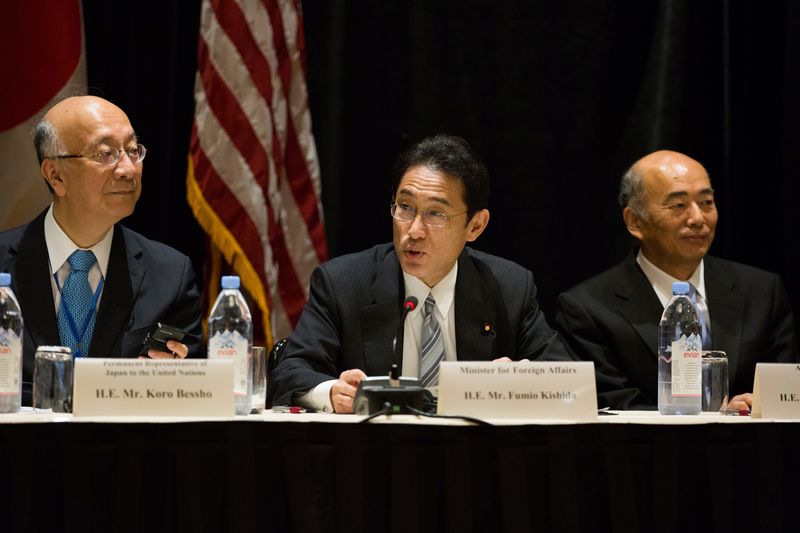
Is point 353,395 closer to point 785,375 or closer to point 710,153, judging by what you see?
point 785,375

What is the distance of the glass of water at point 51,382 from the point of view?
270 centimetres

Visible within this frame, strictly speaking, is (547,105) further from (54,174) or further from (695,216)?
(54,174)

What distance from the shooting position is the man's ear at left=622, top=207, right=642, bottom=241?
4336 mm

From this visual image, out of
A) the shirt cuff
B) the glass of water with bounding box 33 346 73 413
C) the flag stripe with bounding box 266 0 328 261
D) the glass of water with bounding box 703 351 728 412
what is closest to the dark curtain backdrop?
the flag stripe with bounding box 266 0 328 261

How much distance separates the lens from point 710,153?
4875 millimetres

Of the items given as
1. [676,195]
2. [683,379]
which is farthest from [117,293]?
[676,195]

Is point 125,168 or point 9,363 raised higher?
point 125,168

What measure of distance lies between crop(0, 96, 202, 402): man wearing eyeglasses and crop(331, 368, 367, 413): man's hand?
86 centimetres

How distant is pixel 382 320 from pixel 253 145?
134 centimetres

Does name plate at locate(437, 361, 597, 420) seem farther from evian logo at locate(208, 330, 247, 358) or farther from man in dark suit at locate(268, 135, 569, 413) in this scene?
man in dark suit at locate(268, 135, 569, 413)

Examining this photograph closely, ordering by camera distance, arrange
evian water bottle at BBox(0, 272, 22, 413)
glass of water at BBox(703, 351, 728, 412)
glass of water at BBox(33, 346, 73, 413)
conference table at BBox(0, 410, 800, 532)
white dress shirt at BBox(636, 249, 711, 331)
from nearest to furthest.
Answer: conference table at BBox(0, 410, 800, 532) → evian water bottle at BBox(0, 272, 22, 413) → glass of water at BBox(33, 346, 73, 413) → glass of water at BBox(703, 351, 728, 412) → white dress shirt at BBox(636, 249, 711, 331)

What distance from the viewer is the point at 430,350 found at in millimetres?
3355

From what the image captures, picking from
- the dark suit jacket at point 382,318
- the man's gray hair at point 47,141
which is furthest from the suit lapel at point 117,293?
the dark suit jacket at point 382,318

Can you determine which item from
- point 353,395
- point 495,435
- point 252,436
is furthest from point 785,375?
point 252,436
